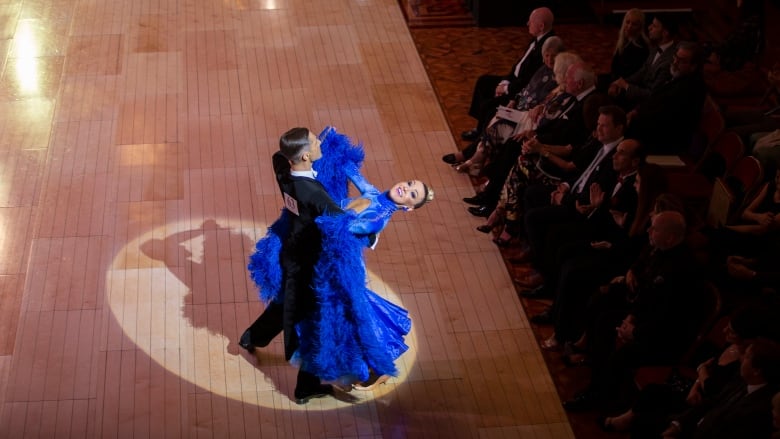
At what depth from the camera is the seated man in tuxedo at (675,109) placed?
6.33 m

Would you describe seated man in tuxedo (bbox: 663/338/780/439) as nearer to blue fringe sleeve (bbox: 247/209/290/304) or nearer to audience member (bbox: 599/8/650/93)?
blue fringe sleeve (bbox: 247/209/290/304)

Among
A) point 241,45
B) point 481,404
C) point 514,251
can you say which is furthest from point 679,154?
point 241,45

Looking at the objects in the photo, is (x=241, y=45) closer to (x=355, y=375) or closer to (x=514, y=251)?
(x=514, y=251)

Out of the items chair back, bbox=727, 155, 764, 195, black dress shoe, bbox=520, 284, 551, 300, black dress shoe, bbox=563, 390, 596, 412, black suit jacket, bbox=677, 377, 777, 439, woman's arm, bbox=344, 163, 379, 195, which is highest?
woman's arm, bbox=344, 163, 379, 195

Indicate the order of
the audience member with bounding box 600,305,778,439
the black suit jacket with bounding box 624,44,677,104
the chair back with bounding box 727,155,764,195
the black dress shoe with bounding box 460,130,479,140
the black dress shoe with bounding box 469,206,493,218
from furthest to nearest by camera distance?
the black dress shoe with bounding box 460,130,479,140 < the black suit jacket with bounding box 624,44,677,104 < the black dress shoe with bounding box 469,206,493,218 < the chair back with bounding box 727,155,764,195 < the audience member with bounding box 600,305,778,439

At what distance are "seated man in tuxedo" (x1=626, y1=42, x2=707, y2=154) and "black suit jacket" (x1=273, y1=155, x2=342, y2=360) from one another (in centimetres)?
303

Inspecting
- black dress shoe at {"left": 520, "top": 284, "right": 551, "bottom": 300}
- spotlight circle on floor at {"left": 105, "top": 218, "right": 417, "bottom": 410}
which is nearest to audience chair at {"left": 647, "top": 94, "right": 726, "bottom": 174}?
black dress shoe at {"left": 520, "top": 284, "right": 551, "bottom": 300}

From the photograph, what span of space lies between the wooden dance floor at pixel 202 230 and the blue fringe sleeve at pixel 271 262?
0.71 m

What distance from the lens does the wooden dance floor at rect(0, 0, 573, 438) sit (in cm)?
512

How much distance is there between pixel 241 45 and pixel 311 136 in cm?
459

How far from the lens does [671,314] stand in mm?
4738

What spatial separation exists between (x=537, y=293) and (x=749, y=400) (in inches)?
78.6

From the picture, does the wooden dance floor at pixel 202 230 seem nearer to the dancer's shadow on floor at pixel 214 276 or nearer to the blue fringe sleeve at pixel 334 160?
the dancer's shadow on floor at pixel 214 276

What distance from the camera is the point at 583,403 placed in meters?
5.12
